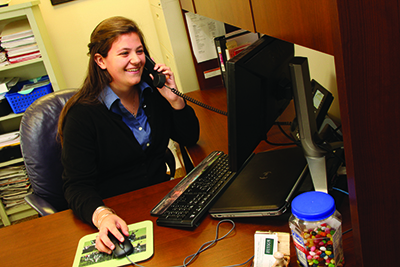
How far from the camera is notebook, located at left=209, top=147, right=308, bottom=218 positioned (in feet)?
3.01

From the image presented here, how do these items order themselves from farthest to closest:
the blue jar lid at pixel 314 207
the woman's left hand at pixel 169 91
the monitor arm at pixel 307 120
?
the woman's left hand at pixel 169 91 → the monitor arm at pixel 307 120 → the blue jar lid at pixel 314 207

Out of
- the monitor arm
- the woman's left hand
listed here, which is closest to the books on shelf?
the woman's left hand

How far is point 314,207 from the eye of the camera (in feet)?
2.27

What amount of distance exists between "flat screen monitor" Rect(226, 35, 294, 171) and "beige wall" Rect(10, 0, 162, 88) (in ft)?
7.63

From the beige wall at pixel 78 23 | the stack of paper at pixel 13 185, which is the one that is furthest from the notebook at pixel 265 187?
the stack of paper at pixel 13 185

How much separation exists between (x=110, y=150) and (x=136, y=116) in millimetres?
193

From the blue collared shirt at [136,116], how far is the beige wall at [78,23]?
1669 mm

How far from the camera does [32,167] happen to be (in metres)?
1.42

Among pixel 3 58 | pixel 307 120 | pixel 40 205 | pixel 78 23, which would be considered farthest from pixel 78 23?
pixel 307 120

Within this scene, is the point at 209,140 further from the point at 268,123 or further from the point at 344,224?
the point at 344,224

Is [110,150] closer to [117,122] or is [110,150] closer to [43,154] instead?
[117,122]

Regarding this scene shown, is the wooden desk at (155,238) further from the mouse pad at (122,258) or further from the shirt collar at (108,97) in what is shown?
the shirt collar at (108,97)

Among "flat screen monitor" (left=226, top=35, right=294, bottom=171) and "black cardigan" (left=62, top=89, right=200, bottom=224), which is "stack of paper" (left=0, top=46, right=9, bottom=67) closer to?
"black cardigan" (left=62, top=89, right=200, bottom=224)

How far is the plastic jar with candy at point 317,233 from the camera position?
704 mm
